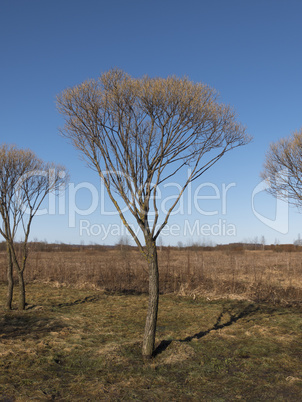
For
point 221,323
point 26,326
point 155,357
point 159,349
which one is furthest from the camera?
point 221,323

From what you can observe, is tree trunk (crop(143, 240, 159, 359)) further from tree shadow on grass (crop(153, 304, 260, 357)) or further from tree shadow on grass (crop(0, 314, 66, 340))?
tree shadow on grass (crop(0, 314, 66, 340))

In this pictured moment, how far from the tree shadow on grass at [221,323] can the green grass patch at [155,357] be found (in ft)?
0.09

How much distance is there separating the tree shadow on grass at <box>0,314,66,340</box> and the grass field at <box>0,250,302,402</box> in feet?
0.08

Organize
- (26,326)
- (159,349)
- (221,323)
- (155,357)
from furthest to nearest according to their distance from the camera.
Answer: (221,323), (26,326), (159,349), (155,357)

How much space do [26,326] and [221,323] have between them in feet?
17.4

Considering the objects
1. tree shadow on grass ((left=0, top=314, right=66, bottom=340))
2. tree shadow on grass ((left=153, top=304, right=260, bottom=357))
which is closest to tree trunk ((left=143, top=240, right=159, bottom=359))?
tree shadow on grass ((left=153, top=304, right=260, bottom=357))

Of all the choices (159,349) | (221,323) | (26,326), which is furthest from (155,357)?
(26,326)

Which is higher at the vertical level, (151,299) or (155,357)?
(151,299)

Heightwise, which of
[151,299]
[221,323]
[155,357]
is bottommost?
[221,323]

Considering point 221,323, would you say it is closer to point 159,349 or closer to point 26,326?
point 159,349

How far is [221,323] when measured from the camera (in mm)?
9430

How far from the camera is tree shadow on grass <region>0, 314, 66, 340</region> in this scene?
8082 millimetres

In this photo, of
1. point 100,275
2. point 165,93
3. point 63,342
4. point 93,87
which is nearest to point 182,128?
point 165,93

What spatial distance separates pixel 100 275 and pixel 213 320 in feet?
29.6
